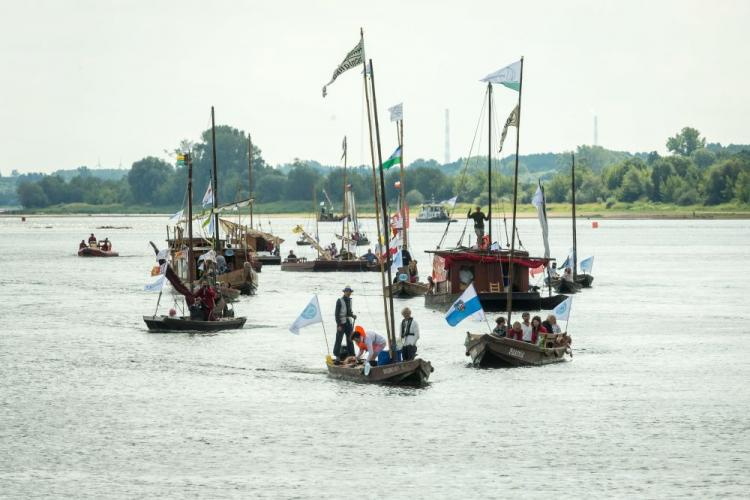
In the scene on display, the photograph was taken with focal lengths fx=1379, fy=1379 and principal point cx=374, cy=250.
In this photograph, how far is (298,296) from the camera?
91.1 meters

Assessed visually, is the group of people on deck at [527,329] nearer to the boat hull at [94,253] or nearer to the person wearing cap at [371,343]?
the person wearing cap at [371,343]

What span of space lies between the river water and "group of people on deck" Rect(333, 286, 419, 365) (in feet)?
3.72

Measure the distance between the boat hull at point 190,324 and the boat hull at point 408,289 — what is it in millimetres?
19523

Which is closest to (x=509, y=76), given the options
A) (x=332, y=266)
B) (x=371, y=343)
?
(x=371, y=343)

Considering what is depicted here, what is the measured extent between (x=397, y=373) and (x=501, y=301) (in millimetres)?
26931

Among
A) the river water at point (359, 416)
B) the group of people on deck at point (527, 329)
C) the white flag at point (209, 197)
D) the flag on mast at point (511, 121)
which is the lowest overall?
the river water at point (359, 416)

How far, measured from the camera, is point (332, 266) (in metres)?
116

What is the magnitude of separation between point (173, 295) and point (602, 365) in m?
44.3

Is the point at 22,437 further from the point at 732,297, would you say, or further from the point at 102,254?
the point at 102,254

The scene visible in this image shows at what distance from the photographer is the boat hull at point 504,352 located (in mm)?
51031

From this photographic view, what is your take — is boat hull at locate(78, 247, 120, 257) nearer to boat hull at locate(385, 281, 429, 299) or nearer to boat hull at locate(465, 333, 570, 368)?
boat hull at locate(385, 281, 429, 299)

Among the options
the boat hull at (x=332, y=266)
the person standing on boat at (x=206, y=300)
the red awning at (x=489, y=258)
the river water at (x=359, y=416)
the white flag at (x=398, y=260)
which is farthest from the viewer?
the boat hull at (x=332, y=266)

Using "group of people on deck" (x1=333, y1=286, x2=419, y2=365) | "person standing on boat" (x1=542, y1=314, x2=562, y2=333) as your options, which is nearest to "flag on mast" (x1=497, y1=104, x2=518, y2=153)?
"person standing on boat" (x1=542, y1=314, x2=562, y2=333)

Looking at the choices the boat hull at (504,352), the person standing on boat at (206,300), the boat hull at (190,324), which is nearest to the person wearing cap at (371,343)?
the boat hull at (504,352)
